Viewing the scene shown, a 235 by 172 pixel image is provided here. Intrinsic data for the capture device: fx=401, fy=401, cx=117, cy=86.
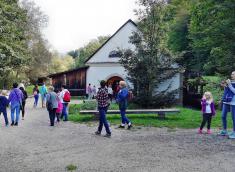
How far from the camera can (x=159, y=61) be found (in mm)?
22953

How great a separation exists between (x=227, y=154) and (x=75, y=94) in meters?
35.4

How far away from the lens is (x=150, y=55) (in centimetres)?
2269

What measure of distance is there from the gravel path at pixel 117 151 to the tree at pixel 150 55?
7.97 metres

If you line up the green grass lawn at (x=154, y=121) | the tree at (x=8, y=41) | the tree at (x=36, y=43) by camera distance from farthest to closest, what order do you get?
1. the tree at (x=36, y=43)
2. the tree at (x=8, y=41)
3. the green grass lawn at (x=154, y=121)

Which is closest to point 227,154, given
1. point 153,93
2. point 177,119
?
point 177,119

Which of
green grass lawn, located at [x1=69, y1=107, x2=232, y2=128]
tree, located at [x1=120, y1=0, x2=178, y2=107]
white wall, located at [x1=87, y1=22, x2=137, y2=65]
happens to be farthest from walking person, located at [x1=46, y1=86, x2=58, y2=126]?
white wall, located at [x1=87, y1=22, x2=137, y2=65]

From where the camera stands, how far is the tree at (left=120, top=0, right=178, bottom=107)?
73.7 feet

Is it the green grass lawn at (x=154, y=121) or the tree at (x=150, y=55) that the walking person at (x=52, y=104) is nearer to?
the green grass lawn at (x=154, y=121)

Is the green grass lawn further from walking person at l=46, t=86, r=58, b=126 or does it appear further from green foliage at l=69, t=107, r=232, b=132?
walking person at l=46, t=86, r=58, b=126

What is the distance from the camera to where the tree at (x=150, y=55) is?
22469 millimetres

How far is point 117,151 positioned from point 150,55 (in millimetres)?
12922

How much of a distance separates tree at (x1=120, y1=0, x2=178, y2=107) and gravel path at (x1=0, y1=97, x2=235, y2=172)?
7969 mm

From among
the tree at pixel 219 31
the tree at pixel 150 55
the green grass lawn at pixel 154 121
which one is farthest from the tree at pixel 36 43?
the green grass lawn at pixel 154 121

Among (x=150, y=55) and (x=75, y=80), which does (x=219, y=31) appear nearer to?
(x=150, y=55)
